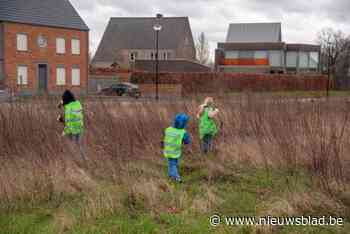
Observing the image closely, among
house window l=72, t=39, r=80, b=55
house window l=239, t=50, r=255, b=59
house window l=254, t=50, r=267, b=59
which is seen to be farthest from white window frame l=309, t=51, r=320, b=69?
house window l=72, t=39, r=80, b=55

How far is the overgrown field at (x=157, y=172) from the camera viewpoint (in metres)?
4.98

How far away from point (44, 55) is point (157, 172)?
31596mm

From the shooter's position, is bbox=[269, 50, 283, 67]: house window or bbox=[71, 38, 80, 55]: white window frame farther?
bbox=[269, 50, 283, 67]: house window

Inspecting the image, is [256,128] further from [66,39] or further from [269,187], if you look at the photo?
[66,39]

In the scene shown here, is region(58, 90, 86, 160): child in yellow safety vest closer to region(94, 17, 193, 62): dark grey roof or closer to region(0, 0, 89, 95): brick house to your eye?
region(0, 0, 89, 95): brick house

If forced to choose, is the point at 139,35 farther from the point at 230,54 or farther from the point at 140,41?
the point at 230,54

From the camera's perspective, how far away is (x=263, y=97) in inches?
441

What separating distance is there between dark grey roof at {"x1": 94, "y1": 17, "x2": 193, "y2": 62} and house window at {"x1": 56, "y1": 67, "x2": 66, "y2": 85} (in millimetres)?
24562

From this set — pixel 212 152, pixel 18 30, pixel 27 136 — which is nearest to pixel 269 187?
pixel 212 152

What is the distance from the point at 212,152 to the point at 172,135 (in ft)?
7.01

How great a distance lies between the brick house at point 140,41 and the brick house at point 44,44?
21612 millimetres

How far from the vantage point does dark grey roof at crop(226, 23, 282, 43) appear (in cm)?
6288

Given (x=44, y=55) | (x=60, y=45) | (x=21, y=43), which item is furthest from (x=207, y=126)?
(x=60, y=45)

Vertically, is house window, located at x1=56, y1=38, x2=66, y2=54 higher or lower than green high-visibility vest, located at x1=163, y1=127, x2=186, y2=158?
higher
